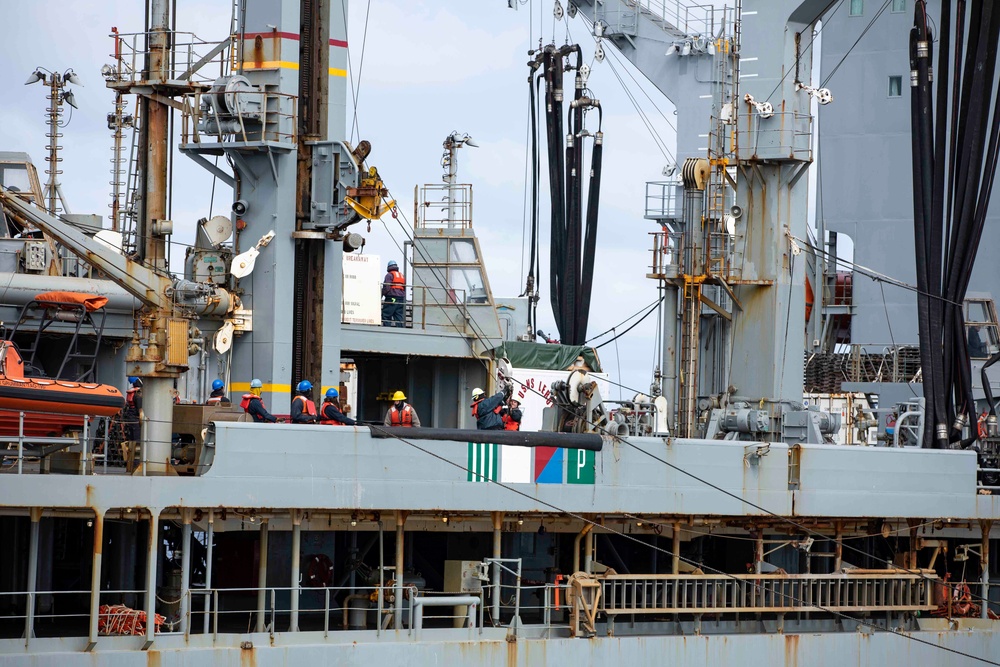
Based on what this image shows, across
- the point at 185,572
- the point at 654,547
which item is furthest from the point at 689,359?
the point at 185,572

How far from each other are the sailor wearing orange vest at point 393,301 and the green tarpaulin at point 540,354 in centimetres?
212

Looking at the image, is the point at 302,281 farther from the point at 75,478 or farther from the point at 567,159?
the point at 567,159

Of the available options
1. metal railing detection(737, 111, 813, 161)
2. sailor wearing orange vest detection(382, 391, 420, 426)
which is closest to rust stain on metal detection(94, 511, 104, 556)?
sailor wearing orange vest detection(382, 391, 420, 426)

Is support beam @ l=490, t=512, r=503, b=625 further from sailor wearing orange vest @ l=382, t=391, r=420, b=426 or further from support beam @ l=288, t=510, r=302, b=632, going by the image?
support beam @ l=288, t=510, r=302, b=632

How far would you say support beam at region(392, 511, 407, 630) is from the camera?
1902 centimetres

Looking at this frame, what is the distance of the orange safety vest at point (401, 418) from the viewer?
2003 centimetres

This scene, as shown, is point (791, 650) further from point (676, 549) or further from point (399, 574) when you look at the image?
point (399, 574)

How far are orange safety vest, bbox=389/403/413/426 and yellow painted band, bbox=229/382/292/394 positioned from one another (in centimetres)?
367

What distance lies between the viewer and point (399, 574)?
62.4ft

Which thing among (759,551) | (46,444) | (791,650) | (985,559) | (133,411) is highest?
(133,411)

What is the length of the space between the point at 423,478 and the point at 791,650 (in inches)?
244

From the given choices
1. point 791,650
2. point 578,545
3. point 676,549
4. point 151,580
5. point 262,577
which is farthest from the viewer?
point 791,650

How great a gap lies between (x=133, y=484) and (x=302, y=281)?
680 cm

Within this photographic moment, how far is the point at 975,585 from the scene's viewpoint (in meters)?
23.9
